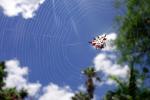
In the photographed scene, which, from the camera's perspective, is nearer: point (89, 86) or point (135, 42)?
point (135, 42)

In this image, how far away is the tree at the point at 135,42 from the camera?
25.0 m

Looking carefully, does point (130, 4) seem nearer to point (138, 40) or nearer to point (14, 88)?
point (138, 40)

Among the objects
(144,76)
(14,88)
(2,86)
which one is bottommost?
(144,76)

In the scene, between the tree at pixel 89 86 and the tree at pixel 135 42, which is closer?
the tree at pixel 135 42

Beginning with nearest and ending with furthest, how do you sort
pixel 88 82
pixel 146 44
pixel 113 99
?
1. pixel 146 44
2. pixel 113 99
3. pixel 88 82

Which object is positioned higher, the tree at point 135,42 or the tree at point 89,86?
the tree at point 89,86

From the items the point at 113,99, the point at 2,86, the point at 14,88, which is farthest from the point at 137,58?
the point at 14,88

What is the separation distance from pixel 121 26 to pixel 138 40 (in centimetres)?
194

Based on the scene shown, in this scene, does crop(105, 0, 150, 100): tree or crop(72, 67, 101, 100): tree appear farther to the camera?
crop(72, 67, 101, 100): tree

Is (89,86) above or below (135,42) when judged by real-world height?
above

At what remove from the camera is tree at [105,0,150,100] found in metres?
25.0

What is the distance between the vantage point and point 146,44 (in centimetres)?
2464

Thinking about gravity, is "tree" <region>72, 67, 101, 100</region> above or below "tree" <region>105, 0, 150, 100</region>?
above

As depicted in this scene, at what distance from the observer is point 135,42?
25297 mm
